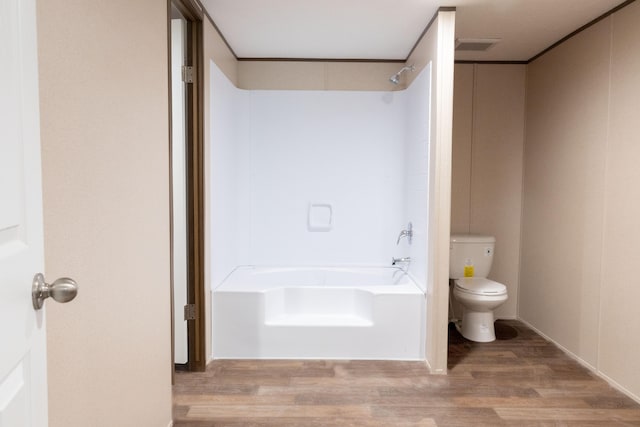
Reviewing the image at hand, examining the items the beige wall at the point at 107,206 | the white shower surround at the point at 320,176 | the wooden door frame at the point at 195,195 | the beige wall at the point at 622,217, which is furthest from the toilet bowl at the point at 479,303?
the beige wall at the point at 107,206

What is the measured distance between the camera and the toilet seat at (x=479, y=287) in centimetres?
360

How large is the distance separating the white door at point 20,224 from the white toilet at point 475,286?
3.22 meters

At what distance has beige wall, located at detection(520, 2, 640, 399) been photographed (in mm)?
2748

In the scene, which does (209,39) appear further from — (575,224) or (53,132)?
(575,224)

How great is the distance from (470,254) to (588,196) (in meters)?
1.07

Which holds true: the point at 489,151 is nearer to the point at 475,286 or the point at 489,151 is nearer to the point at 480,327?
the point at 475,286

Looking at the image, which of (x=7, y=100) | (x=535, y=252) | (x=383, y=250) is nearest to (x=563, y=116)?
(x=535, y=252)

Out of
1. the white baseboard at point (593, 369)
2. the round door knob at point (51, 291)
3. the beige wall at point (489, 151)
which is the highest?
the beige wall at point (489, 151)

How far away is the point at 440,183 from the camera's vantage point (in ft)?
9.88

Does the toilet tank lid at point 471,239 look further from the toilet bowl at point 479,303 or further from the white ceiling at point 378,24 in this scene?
the white ceiling at point 378,24

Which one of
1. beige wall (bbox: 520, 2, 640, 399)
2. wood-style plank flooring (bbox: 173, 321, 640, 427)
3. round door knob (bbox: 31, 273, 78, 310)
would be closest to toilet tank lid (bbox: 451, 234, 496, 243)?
beige wall (bbox: 520, 2, 640, 399)

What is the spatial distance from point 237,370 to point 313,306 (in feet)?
2.36

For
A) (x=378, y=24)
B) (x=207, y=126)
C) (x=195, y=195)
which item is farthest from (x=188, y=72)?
(x=378, y=24)

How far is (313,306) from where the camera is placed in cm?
351
